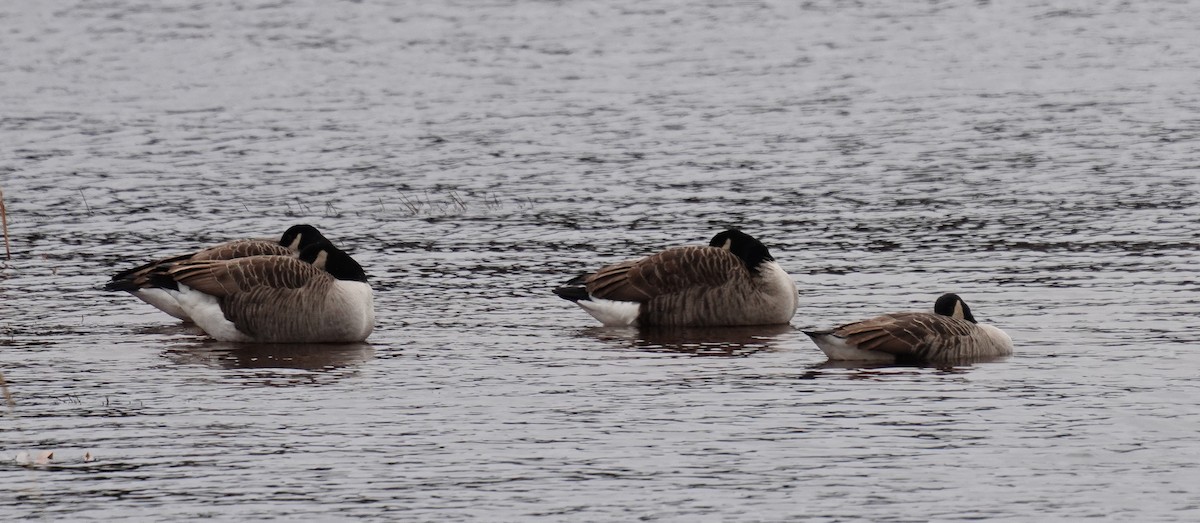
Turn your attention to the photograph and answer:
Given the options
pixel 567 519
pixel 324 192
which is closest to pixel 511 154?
pixel 324 192

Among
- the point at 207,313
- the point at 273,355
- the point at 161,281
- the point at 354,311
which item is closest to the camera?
the point at 273,355

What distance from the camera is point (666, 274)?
663 inches

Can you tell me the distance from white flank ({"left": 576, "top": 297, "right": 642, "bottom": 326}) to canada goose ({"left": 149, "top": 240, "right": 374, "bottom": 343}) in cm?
195

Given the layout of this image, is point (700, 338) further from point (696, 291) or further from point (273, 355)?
point (273, 355)

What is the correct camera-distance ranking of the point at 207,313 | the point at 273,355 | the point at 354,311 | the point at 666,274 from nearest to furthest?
1. the point at 273,355
2. the point at 354,311
3. the point at 207,313
4. the point at 666,274

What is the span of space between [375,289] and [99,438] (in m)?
6.71

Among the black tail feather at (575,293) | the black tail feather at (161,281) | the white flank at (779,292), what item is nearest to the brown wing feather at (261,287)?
the black tail feather at (161,281)

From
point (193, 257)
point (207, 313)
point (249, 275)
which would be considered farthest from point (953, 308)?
point (193, 257)

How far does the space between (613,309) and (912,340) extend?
3.09 m

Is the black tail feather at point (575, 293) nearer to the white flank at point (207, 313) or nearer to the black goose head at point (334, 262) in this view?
the black goose head at point (334, 262)

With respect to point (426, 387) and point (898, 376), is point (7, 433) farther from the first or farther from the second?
point (898, 376)

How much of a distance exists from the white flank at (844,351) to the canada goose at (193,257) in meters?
4.33

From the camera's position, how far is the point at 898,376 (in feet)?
45.9

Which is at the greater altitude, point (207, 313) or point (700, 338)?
point (207, 313)
